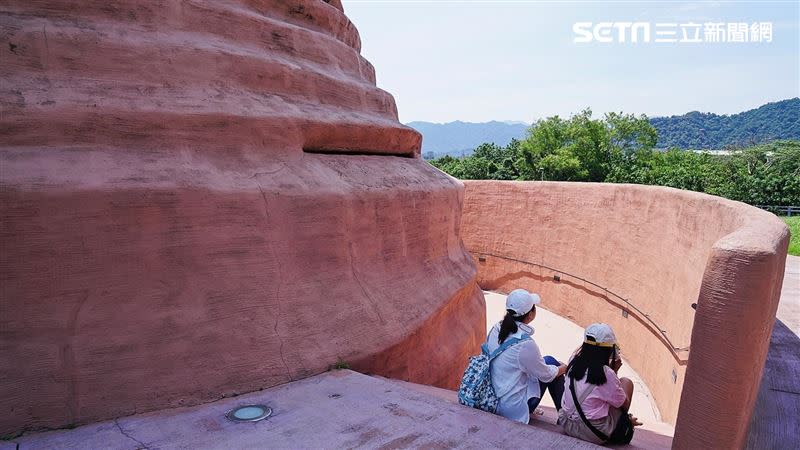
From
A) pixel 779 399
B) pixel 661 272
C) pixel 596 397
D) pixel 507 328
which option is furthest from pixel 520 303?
pixel 661 272

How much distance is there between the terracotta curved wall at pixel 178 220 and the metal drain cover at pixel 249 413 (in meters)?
0.26

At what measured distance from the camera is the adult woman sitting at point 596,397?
3.42 meters

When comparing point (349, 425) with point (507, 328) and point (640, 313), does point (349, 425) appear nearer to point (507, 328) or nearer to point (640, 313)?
point (507, 328)

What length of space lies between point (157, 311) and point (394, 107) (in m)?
4.69

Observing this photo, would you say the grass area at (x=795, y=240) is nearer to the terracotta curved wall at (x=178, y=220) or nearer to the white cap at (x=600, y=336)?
the white cap at (x=600, y=336)

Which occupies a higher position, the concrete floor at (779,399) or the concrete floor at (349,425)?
the concrete floor at (349,425)

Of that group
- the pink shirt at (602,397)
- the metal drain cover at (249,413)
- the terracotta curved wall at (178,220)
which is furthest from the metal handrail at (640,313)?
the metal drain cover at (249,413)

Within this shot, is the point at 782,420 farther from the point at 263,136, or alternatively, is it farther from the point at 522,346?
the point at 263,136

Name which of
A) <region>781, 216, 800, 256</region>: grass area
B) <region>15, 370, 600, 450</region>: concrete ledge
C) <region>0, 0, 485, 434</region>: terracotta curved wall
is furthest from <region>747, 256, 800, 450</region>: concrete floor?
<region>781, 216, 800, 256</region>: grass area

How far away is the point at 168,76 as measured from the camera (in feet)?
13.6

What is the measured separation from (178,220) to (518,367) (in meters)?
2.46

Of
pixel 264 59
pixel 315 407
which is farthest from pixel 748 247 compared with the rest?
pixel 264 59

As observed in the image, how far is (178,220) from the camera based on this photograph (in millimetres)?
3666

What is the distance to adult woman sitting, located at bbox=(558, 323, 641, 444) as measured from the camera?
3.42 metres
